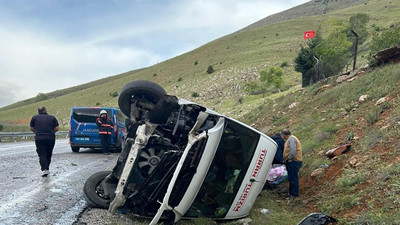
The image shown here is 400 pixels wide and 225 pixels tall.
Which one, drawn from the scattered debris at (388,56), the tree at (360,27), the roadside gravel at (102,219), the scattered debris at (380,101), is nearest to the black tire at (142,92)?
the roadside gravel at (102,219)

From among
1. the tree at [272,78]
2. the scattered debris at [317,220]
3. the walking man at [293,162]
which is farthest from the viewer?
the tree at [272,78]

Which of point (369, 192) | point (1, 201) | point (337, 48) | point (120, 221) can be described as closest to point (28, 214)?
point (1, 201)

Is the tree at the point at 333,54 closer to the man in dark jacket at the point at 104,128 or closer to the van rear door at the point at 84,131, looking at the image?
the man in dark jacket at the point at 104,128

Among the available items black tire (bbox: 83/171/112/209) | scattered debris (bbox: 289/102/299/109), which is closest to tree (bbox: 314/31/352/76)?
scattered debris (bbox: 289/102/299/109)

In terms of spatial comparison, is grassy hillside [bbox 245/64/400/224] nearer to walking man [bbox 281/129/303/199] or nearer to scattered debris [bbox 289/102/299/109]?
walking man [bbox 281/129/303/199]

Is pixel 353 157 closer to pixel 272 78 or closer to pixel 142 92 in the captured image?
pixel 142 92

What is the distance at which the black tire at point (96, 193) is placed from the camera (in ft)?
17.2

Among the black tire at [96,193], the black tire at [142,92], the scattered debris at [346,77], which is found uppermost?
the black tire at [142,92]

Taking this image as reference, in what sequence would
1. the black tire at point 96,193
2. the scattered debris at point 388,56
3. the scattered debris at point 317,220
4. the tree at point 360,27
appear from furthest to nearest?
the tree at point 360,27, the scattered debris at point 388,56, the black tire at point 96,193, the scattered debris at point 317,220

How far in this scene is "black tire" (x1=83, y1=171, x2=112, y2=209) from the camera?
5230 mm

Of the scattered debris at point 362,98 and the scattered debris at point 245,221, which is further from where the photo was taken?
the scattered debris at point 362,98

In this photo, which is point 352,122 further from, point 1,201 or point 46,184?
point 1,201

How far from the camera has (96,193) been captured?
5391 mm

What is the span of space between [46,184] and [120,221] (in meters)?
2.67
